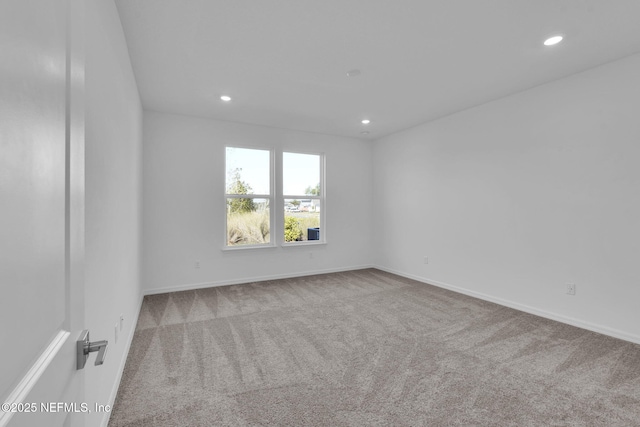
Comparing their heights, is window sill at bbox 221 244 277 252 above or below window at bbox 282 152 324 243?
below

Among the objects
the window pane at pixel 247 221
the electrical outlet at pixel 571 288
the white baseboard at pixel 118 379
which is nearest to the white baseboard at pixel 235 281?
the window pane at pixel 247 221

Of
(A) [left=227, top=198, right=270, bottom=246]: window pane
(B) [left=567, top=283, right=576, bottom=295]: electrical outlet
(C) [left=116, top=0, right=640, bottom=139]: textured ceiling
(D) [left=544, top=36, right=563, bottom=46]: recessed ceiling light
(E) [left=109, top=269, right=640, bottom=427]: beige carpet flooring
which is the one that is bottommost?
(E) [left=109, top=269, right=640, bottom=427]: beige carpet flooring

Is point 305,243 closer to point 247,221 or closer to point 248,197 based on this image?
point 247,221

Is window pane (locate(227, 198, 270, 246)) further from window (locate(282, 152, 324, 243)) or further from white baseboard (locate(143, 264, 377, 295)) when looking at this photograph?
white baseboard (locate(143, 264, 377, 295))

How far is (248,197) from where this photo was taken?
5.02 m

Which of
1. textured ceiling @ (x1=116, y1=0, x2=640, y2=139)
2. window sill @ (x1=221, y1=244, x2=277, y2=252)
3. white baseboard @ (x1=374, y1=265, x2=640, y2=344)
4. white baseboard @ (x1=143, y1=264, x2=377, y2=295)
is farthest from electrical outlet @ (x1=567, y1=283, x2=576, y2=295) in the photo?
window sill @ (x1=221, y1=244, x2=277, y2=252)

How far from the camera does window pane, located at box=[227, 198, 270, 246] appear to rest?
16.1 ft

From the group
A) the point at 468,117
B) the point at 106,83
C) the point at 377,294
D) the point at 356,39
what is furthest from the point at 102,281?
the point at 468,117

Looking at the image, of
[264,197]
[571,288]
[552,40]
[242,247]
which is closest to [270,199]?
[264,197]

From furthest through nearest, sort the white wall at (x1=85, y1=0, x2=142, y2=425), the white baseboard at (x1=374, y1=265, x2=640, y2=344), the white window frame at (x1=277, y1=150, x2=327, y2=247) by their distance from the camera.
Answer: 1. the white window frame at (x1=277, y1=150, x2=327, y2=247)
2. the white baseboard at (x1=374, y1=265, x2=640, y2=344)
3. the white wall at (x1=85, y1=0, x2=142, y2=425)

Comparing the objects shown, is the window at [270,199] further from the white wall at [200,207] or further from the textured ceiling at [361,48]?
the textured ceiling at [361,48]

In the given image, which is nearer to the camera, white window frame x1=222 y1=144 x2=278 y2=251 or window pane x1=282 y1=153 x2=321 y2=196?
white window frame x1=222 y1=144 x2=278 y2=251

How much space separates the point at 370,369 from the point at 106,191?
222cm

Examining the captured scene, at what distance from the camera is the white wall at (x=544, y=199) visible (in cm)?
284
